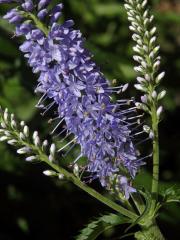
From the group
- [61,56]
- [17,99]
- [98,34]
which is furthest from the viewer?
[98,34]

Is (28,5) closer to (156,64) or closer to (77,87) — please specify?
(77,87)

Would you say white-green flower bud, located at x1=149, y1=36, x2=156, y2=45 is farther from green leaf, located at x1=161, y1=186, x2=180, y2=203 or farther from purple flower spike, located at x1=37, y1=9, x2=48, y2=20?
green leaf, located at x1=161, y1=186, x2=180, y2=203

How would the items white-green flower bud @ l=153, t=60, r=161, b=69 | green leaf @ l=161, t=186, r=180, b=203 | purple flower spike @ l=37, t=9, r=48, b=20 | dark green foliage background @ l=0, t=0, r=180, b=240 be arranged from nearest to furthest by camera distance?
purple flower spike @ l=37, t=9, r=48, b=20, green leaf @ l=161, t=186, r=180, b=203, white-green flower bud @ l=153, t=60, r=161, b=69, dark green foliage background @ l=0, t=0, r=180, b=240

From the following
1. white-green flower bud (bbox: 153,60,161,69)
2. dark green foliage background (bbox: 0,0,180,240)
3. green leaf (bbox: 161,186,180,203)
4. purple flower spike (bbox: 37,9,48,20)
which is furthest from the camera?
dark green foliage background (bbox: 0,0,180,240)

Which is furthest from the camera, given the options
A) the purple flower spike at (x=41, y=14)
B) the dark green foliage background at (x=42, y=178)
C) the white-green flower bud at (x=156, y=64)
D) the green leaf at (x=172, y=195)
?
the dark green foliage background at (x=42, y=178)

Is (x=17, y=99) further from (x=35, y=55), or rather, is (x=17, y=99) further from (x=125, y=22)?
→ (x=35, y=55)

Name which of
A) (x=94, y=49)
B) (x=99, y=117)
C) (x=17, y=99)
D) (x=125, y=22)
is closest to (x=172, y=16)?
(x=125, y=22)

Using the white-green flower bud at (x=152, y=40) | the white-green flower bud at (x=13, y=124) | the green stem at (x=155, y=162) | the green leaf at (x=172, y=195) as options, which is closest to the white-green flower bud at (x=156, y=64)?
the white-green flower bud at (x=152, y=40)

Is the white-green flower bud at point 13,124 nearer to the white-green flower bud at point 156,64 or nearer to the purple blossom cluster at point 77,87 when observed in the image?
the purple blossom cluster at point 77,87

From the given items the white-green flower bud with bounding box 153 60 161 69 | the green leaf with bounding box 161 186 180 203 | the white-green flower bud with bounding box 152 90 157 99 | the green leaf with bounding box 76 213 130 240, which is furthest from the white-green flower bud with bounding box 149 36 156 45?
the green leaf with bounding box 76 213 130 240
